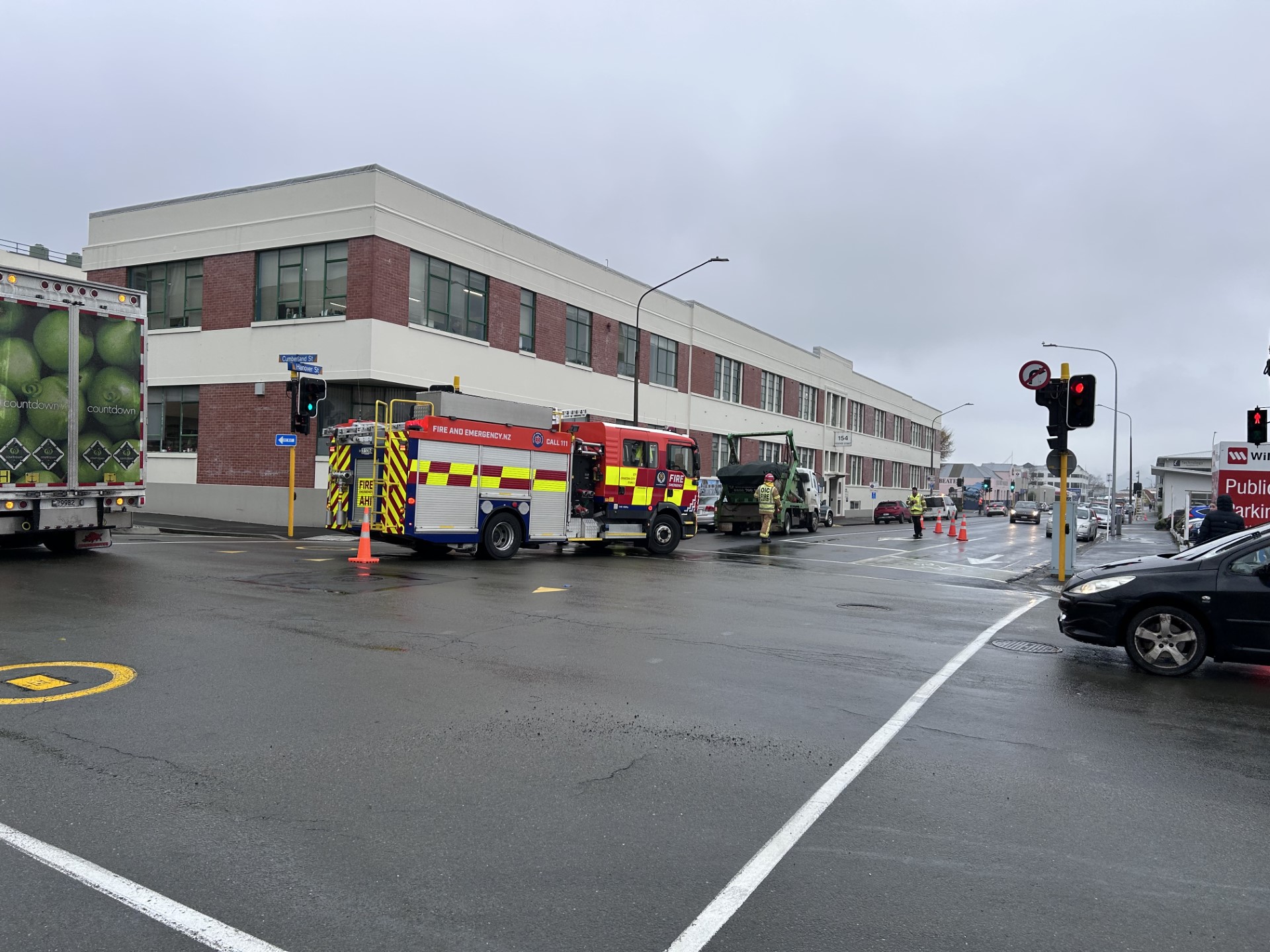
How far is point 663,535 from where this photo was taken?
20.3m

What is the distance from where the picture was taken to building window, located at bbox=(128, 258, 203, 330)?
28828mm

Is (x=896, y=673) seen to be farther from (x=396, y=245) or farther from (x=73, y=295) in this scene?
(x=396, y=245)

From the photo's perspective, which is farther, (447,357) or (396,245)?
(447,357)

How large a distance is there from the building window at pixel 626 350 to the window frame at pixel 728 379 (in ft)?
26.6

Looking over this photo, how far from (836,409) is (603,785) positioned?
61.7 metres

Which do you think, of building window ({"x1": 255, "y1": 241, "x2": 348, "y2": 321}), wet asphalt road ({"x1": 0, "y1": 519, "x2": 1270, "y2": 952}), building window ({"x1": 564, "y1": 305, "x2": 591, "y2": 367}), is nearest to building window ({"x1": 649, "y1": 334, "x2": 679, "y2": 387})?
building window ({"x1": 564, "y1": 305, "x2": 591, "y2": 367})

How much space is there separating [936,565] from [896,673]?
12.5 m

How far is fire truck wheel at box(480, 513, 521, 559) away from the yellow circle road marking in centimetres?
1012

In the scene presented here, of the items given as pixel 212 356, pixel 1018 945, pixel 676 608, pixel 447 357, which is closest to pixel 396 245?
pixel 447 357

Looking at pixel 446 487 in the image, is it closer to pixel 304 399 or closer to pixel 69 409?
pixel 69 409

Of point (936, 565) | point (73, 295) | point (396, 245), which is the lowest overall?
point (936, 565)

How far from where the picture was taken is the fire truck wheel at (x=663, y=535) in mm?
20156

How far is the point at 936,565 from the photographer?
1934 cm

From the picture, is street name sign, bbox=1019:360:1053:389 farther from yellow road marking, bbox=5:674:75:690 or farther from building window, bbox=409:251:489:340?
building window, bbox=409:251:489:340
